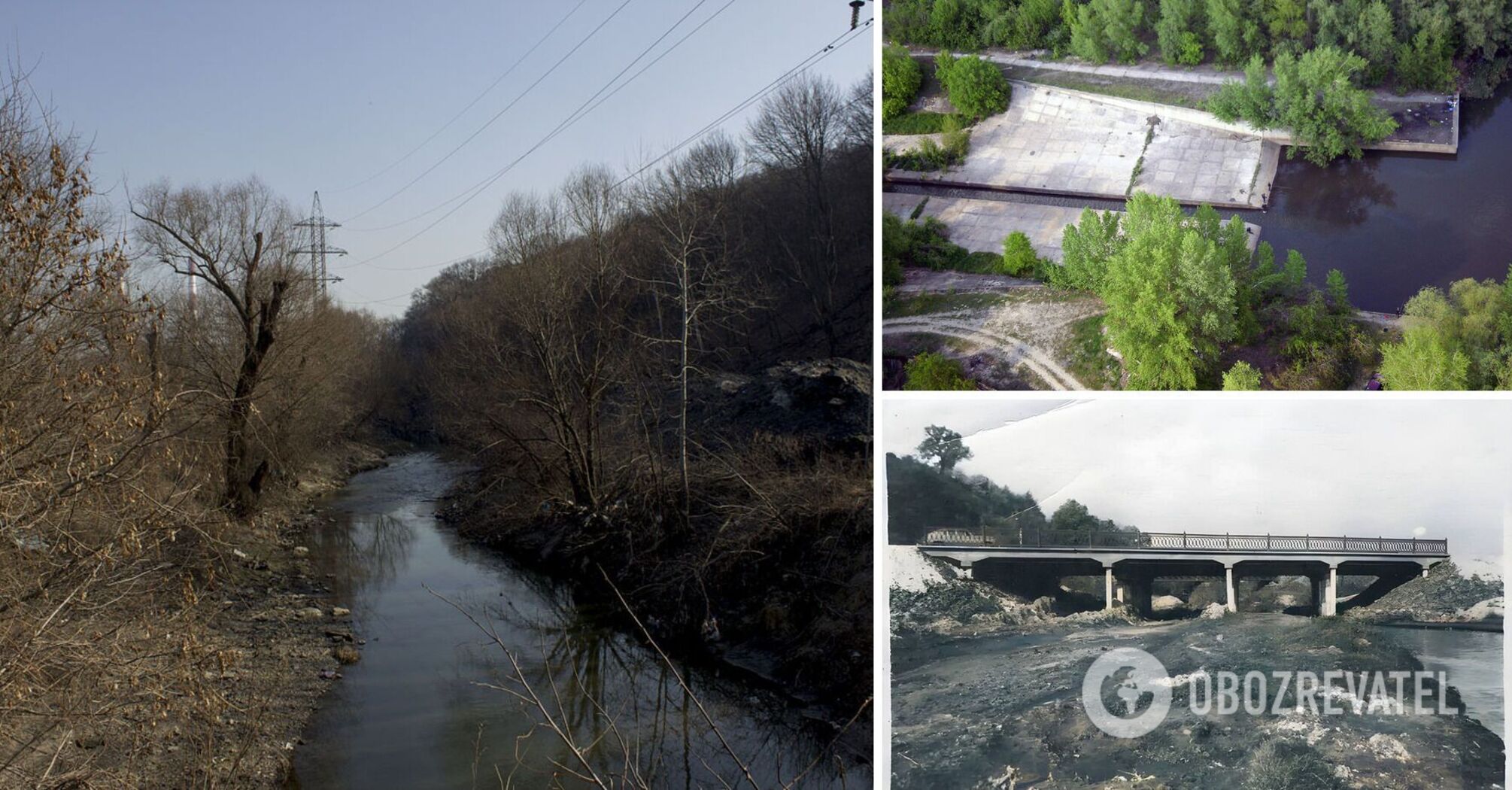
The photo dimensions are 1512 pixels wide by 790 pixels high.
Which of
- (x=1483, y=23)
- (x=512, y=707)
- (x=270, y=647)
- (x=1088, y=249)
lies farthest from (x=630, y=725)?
(x=1483, y=23)

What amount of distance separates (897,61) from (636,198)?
22743mm

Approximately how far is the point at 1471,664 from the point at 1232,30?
1.68 meters

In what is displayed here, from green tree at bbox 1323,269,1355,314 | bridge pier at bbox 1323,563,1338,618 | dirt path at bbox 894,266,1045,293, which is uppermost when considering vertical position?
dirt path at bbox 894,266,1045,293

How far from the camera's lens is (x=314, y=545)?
17391mm

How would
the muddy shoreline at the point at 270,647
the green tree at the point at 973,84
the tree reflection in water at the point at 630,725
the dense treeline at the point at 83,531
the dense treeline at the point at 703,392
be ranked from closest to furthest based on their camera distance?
the green tree at the point at 973,84, the dense treeline at the point at 83,531, the tree reflection in water at the point at 630,725, the muddy shoreline at the point at 270,647, the dense treeline at the point at 703,392

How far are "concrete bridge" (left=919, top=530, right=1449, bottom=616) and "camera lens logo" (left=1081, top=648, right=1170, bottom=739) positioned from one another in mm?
130

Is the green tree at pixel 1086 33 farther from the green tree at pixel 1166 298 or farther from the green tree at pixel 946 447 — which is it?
the green tree at pixel 946 447

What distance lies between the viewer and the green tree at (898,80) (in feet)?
9.52

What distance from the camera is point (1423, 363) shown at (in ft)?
8.53

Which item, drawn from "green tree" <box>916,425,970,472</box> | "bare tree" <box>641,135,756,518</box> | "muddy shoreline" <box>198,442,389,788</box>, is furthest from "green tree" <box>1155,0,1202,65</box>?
"bare tree" <box>641,135,756,518</box>

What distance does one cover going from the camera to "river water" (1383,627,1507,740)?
2.67m

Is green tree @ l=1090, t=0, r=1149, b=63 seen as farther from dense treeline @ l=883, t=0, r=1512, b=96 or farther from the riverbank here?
the riverbank

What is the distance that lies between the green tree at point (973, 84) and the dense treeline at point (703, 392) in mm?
7212

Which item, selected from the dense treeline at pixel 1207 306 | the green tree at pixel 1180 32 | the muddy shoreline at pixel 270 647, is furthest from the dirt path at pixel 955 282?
the muddy shoreline at pixel 270 647
